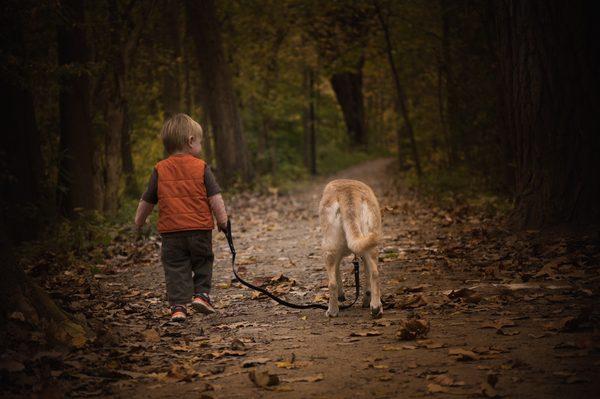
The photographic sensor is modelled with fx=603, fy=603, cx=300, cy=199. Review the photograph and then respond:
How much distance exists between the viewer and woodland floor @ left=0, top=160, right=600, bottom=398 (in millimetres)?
3645

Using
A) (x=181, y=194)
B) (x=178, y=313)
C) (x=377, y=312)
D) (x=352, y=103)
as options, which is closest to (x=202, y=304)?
(x=178, y=313)

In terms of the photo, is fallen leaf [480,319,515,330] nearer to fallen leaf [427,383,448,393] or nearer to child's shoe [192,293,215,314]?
fallen leaf [427,383,448,393]

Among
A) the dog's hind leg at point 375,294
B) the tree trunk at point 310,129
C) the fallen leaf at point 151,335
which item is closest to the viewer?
the fallen leaf at point 151,335

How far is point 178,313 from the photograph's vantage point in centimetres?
554

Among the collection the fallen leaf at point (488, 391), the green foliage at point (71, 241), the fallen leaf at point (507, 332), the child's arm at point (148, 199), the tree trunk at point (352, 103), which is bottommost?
the fallen leaf at point (507, 332)

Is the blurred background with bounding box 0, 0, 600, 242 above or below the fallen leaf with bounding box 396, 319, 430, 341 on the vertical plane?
above

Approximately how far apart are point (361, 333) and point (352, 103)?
40226mm

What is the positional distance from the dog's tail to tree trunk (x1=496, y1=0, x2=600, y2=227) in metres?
3.66

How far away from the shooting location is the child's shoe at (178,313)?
550cm

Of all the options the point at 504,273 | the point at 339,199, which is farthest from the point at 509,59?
the point at 339,199

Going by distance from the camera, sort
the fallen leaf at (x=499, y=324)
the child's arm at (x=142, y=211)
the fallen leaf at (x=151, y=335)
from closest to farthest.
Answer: the fallen leaf at (x=499, y=324)
the fallen leaf at (x=151, y=335)
the child's arm at (x=142, y=211)

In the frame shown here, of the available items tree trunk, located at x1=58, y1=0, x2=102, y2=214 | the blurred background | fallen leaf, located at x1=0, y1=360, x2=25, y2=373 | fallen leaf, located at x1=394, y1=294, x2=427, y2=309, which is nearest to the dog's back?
fallen leaf, located at x1=394, y1=294, x2=427, y2=309

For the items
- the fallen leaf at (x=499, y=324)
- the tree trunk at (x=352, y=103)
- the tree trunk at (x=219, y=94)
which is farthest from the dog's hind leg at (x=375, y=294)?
the tree trunk at (x=352, y=103)

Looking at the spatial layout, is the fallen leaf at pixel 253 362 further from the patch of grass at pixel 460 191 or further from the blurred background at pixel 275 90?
the patch of grass at pixel 460 191
